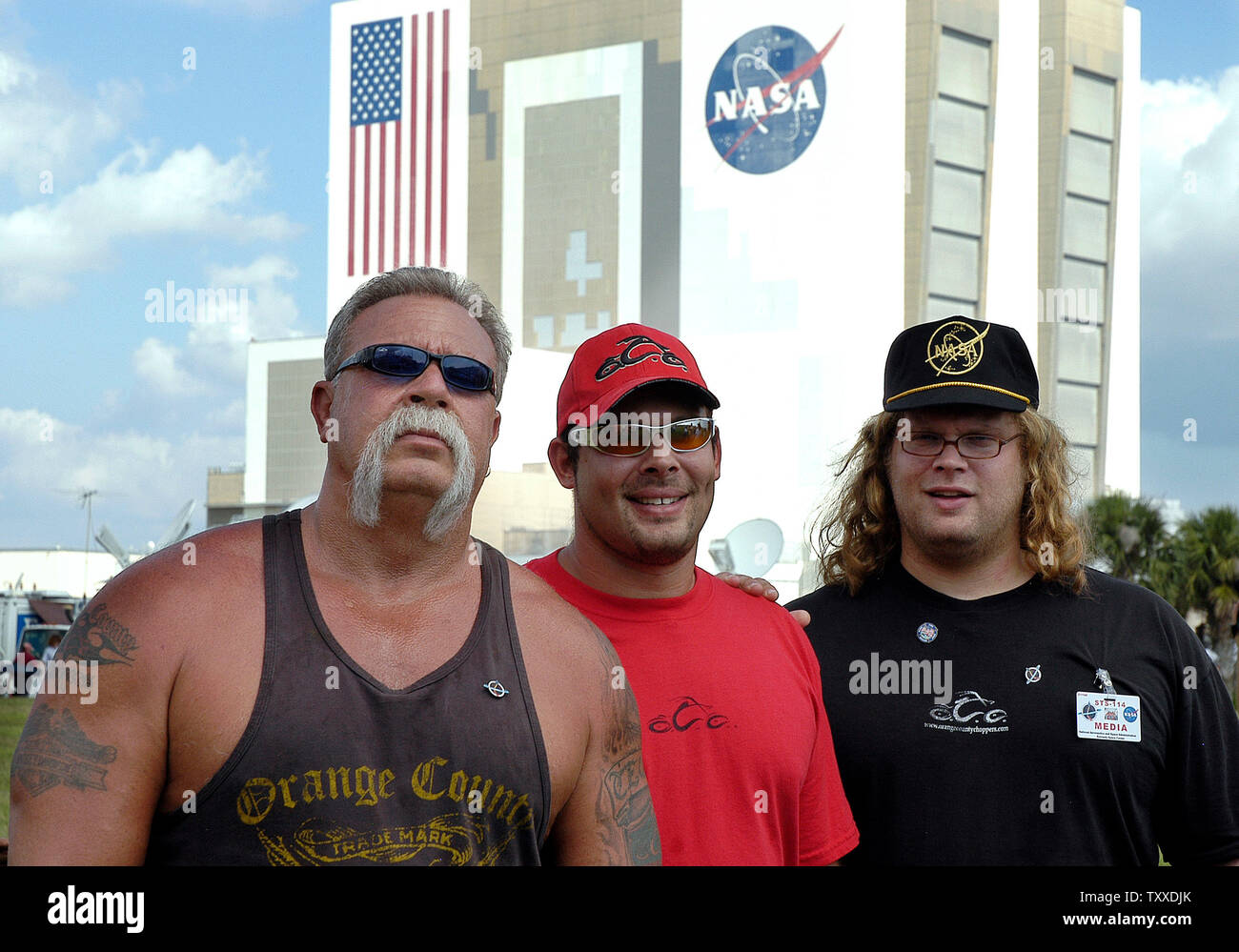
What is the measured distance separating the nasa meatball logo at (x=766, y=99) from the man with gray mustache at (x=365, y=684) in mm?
59229

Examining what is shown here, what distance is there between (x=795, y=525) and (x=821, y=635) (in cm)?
5550

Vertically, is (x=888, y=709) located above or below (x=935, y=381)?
below

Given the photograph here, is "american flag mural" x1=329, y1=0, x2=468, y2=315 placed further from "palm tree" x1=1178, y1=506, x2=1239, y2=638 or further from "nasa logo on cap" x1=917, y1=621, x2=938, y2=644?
"nasa logo on cap" x1=917, y1=621, x2=938, y2=644

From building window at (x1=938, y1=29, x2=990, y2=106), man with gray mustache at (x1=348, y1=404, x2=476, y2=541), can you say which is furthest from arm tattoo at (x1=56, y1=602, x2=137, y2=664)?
building window at (x1=938, y1=29, x2=990, y2=106)

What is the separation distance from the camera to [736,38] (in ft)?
206

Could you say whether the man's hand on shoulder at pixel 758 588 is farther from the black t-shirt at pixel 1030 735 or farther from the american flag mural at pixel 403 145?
the american flag mural at pixel 403 145

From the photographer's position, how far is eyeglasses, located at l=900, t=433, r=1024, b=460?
412 cm

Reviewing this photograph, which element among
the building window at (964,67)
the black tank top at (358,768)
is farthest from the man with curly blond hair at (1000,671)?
the building window at (964,67)

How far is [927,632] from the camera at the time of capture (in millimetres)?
4059

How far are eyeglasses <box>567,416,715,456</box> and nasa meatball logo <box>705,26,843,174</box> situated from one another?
192 feet

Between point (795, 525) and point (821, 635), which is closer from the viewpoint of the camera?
point (821, 635)

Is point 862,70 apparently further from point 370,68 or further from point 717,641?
point 717,641

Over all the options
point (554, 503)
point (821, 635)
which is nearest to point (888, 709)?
point (821, 635)

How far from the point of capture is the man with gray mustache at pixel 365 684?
2.69 meters
